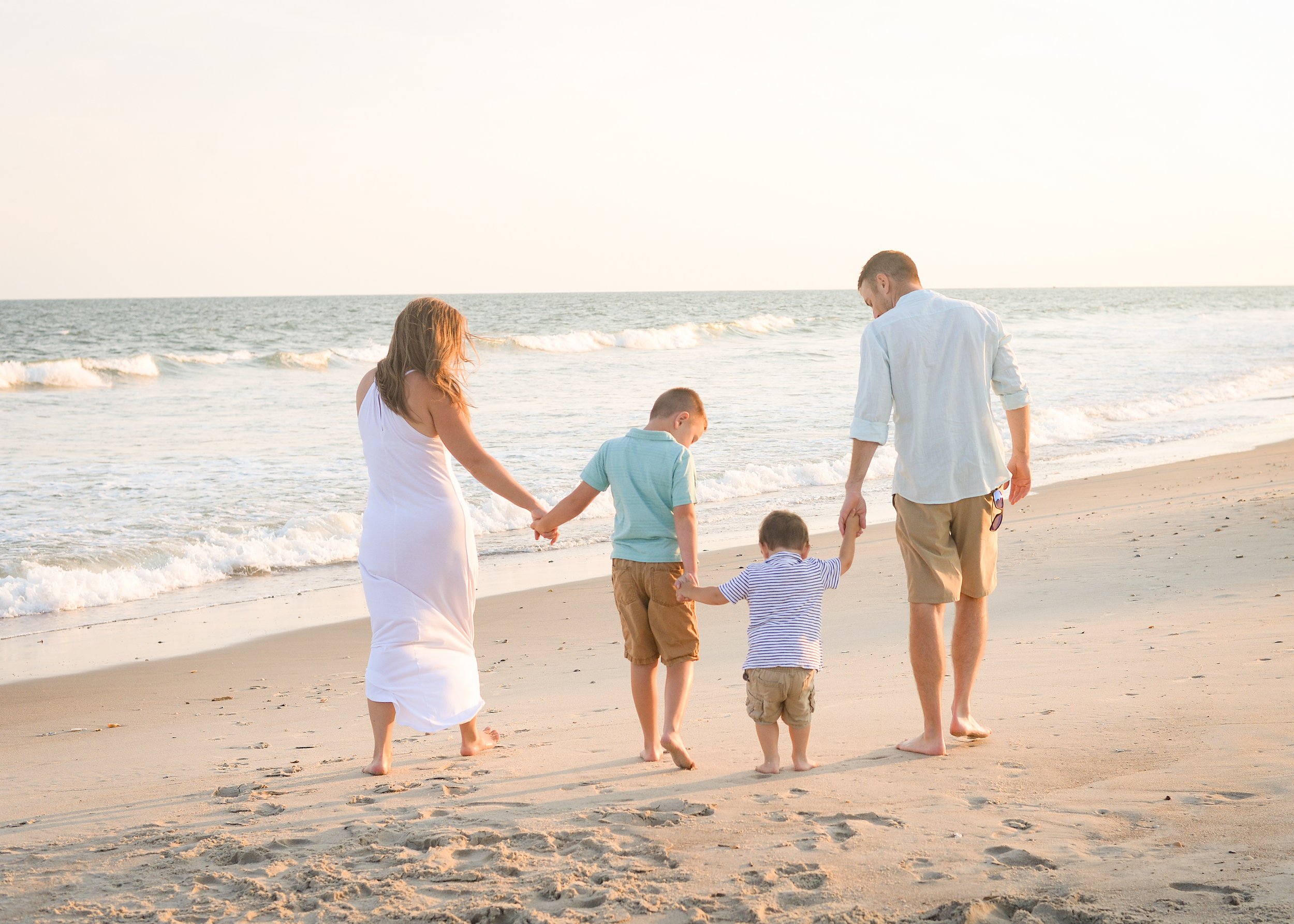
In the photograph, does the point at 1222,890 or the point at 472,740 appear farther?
the point at 472,740

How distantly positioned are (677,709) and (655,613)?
375 millimetres

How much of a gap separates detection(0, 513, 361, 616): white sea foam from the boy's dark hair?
6360 mm

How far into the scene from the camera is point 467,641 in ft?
13.3

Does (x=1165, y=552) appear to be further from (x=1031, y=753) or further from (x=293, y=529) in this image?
(x=293, y=529)

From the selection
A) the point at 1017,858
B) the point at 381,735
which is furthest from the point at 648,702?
the point at 1017,858

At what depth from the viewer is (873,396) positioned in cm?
370

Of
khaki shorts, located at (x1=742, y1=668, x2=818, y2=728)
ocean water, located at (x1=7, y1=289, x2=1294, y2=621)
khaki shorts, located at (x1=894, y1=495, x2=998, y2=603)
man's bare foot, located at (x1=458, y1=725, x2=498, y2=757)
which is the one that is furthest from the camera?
ocean water, located at (x1=7, y1=289, x2=1294, y2=621)

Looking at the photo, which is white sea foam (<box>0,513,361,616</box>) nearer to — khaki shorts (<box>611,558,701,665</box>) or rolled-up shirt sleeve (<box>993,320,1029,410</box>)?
khaki shorts (<box>611,558,701,665</box>)

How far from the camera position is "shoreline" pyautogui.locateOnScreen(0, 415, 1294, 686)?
6.55m

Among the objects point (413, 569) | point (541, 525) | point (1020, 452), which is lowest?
point (413, 569)

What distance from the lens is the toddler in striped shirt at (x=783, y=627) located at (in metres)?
3.62

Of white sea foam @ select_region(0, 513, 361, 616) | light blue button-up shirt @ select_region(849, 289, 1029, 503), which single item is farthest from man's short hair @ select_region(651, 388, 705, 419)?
white sea foam @ select_region(0, 513, 361, 616)

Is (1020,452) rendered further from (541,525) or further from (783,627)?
(541,525)

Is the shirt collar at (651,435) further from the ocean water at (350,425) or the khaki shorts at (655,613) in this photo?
the ocean water at (350,425)
